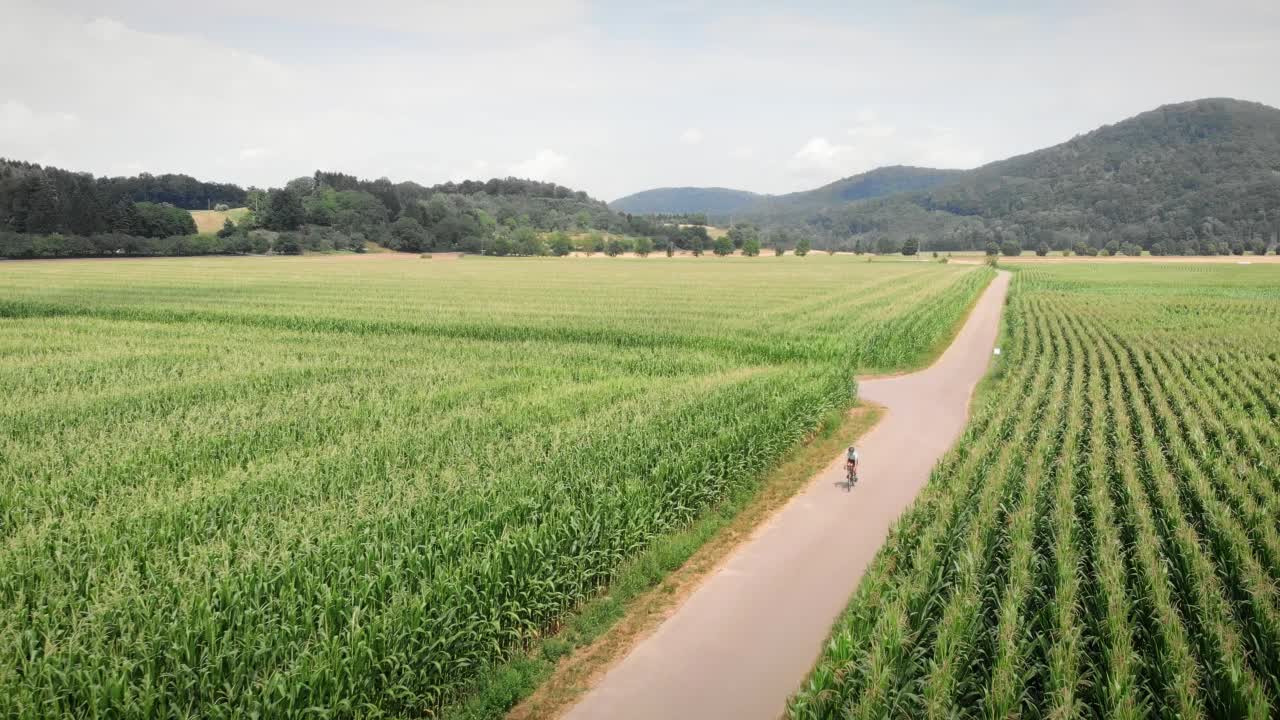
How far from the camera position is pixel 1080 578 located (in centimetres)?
959

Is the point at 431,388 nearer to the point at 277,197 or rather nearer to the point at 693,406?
the point at 693,406

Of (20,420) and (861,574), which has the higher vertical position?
(20,420)

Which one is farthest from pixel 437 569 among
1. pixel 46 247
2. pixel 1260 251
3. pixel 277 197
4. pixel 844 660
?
pixel 1260 251

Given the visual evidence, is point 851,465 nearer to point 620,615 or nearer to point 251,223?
point 620,615

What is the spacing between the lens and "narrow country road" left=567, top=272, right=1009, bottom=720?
8414 mm

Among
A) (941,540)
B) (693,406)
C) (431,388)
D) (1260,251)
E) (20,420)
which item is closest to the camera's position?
(941,540)

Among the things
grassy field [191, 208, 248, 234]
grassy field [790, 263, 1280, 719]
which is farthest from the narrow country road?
grassy field [191, 208, 248, 234]

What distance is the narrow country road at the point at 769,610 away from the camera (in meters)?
8.41

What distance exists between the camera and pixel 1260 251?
586 feet

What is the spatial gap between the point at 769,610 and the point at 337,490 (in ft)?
23.3

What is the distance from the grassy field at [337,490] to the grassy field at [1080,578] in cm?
394

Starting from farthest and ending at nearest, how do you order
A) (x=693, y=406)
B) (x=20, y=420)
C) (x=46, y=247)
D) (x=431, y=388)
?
(x=46, y=247) < (x=431, y=388) < (x=693, y=406) < (x=20, y=420)

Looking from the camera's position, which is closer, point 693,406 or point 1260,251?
point 693,406

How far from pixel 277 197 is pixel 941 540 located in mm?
154141
